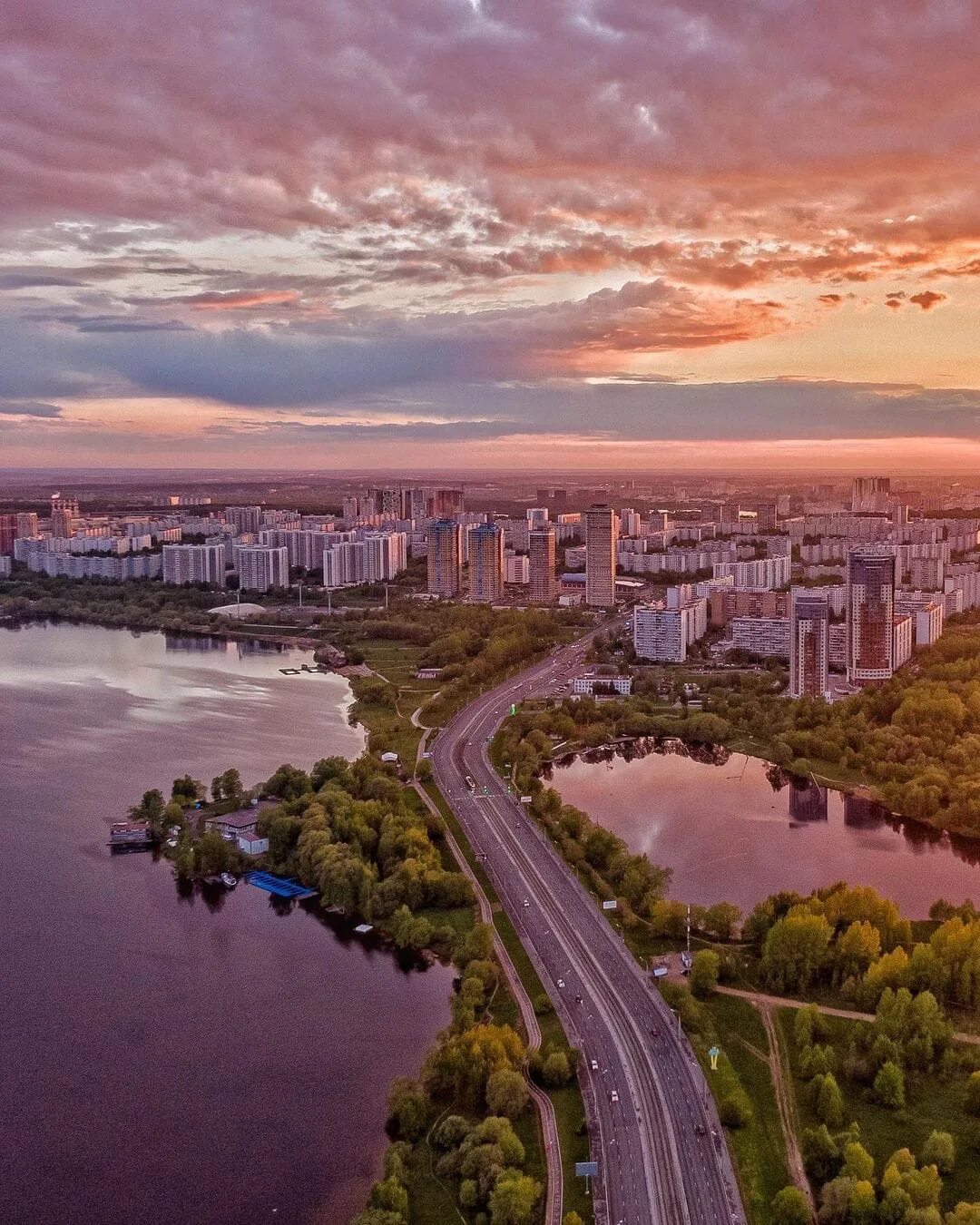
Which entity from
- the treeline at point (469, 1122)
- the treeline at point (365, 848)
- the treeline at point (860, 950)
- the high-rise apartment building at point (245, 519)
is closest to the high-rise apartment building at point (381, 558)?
the high-rise apartment building at point (245, 519)

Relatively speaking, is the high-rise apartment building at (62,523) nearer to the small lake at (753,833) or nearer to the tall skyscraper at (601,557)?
the tall skyscraper at (601,557)

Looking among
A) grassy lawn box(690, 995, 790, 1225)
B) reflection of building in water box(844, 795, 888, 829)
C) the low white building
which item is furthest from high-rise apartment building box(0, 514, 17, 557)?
grassy lawn box(690, 995, 790, 1225)

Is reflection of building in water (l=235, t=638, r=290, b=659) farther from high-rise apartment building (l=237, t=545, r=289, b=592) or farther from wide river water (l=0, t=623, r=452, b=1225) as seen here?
wide river water (l=0, t=623, r=452, b=1225)

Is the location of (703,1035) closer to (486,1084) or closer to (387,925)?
(486,1084)

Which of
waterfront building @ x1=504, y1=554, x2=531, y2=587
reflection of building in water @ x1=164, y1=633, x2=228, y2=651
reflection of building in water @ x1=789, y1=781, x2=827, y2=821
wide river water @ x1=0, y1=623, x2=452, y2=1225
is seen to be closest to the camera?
wide river water @ x1=0, y1=623, x2=452, y2=1225

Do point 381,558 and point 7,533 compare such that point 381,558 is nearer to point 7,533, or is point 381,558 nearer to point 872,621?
point 7,533

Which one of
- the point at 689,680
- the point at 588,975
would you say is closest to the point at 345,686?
the point at 689,680
